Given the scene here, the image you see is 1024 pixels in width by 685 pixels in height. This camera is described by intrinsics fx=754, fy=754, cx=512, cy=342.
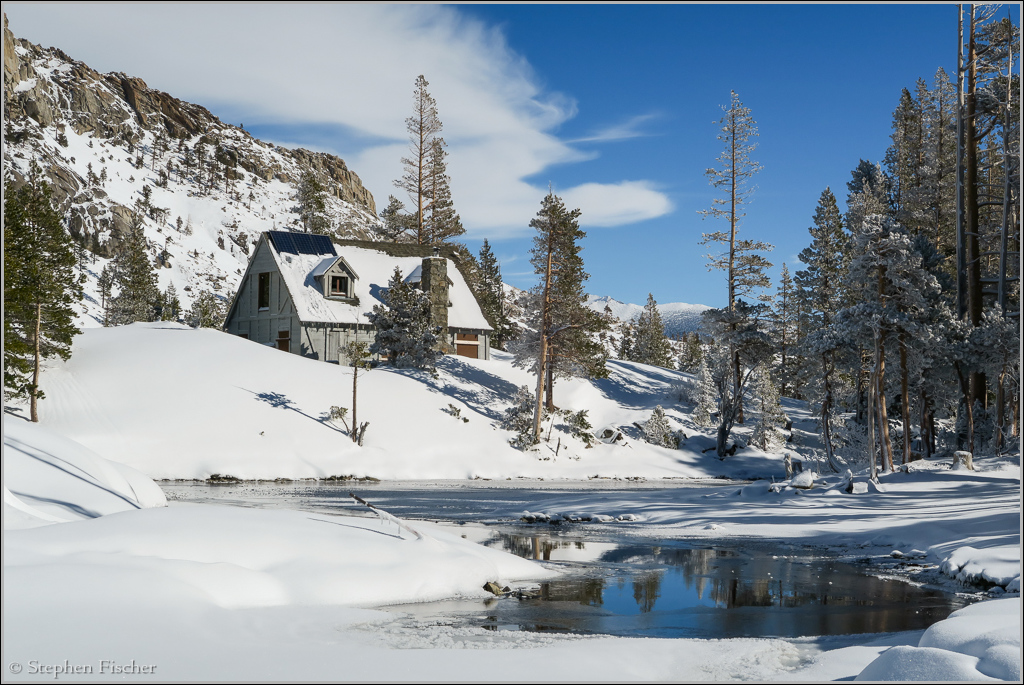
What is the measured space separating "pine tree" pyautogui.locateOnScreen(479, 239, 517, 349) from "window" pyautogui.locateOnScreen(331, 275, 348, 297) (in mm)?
13894

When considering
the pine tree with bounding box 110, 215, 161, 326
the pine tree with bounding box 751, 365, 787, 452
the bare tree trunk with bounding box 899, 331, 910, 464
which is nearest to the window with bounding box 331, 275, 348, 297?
the pine tree with bounding box 110, 215, 161, 326

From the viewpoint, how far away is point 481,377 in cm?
4716

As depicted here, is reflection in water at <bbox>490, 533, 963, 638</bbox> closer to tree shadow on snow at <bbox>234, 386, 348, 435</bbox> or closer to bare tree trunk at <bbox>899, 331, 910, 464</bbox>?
bare tree trunk at <bbox>899, 331, 910, 464</bbox>

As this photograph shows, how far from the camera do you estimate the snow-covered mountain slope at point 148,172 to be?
108m

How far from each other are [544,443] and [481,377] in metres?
7.49

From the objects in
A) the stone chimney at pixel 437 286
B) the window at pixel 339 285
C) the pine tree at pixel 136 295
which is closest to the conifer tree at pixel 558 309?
the stone chimney at pixel 437 286

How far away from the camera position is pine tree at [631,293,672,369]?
7862 centimetres

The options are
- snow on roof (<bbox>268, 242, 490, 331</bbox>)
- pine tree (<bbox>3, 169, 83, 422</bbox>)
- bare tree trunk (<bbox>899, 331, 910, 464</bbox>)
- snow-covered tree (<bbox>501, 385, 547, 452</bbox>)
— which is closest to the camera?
bare tree trunk (<bbox>899, 331, 910, 464</bbox>)

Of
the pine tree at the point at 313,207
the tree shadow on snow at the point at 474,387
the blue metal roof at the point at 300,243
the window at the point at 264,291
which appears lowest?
the tree shadow on snow at the point at 474,387

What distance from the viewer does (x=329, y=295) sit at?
4772 cm

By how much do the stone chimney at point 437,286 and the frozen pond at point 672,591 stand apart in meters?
27.9

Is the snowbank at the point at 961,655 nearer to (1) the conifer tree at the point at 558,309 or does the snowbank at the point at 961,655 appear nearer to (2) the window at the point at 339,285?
(1) the conifer tree at the point at 558,309

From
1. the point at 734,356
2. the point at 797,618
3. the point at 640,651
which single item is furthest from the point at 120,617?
the point at 734,356

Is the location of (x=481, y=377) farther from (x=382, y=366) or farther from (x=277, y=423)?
(x=277, y=423)
